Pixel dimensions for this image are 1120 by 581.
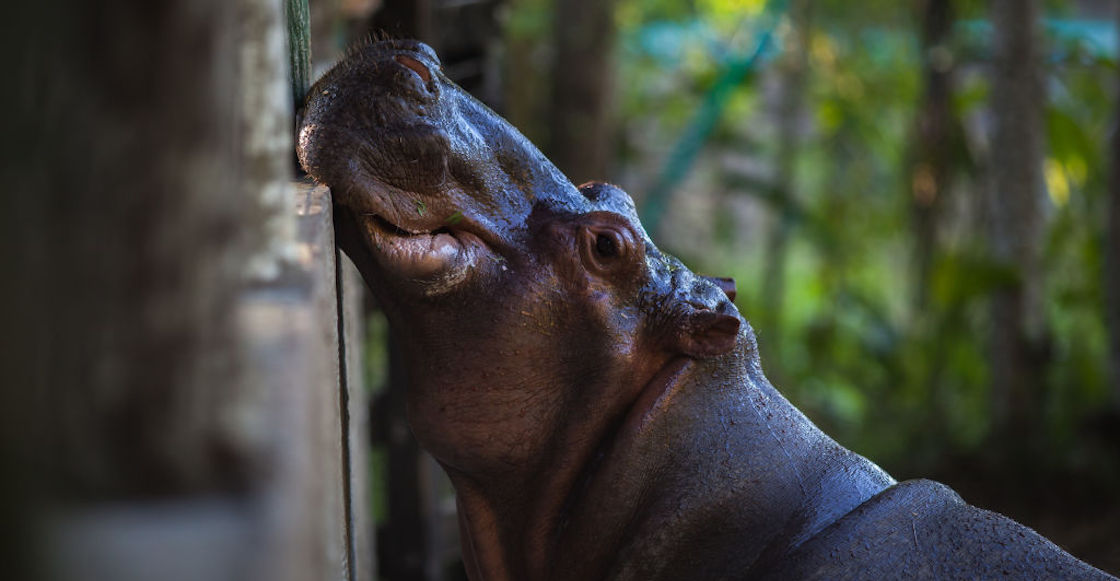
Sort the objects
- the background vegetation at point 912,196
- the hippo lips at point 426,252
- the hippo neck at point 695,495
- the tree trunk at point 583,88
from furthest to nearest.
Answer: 1. the background vegetation at point 912,196
2. the tree trunk at point 583,88
3. the hippo neck at point 695,495
4. the hippo lips at point 426,252

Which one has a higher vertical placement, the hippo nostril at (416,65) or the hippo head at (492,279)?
the hippo nostril at (416,65)

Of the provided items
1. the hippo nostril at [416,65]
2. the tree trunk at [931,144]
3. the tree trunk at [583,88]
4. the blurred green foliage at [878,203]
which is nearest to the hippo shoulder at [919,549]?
the hippo nostril at [416,65]

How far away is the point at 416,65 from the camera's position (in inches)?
64.2

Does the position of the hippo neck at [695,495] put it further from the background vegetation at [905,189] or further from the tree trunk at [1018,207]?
the tree trunk at [1018,207]

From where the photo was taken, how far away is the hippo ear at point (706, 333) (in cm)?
175

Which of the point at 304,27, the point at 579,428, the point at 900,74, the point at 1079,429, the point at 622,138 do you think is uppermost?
the point at 900,74

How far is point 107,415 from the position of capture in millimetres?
747

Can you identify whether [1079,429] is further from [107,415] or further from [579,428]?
[107,415]

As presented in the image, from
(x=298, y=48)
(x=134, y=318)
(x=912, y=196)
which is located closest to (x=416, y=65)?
(x=298, y=48)

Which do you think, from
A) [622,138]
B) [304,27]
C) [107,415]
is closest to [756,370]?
[304,27]

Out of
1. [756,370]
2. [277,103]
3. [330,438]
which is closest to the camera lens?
[277,103]

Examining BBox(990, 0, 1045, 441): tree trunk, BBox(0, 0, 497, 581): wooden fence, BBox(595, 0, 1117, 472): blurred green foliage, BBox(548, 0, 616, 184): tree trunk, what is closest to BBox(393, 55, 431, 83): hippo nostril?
BBox(0, 0, 497, 581): wooden fence

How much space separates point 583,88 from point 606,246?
4.85m

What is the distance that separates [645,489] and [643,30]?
31.3ft
